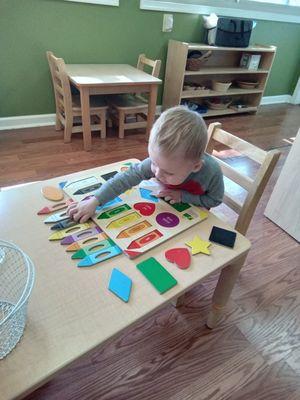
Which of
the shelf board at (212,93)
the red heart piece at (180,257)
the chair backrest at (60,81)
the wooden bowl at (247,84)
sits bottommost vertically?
the shelf board at (212,93)

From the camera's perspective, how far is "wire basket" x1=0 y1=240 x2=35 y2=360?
44cm

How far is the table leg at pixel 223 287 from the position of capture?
79 cm

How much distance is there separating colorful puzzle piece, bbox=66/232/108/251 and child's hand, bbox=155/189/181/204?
0.73ft

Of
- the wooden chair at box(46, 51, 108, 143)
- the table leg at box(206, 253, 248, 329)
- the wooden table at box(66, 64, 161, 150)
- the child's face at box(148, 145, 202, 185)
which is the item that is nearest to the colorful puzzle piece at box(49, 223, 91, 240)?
the child's face at box(148, 145, 202, 185)

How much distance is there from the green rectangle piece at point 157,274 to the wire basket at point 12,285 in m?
0.22

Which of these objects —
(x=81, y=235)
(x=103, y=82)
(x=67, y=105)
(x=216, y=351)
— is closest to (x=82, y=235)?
(x=81, y=235)

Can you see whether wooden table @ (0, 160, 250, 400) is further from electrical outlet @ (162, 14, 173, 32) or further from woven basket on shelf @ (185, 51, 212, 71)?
electrical outlet @ (162, 14, 173, 32)

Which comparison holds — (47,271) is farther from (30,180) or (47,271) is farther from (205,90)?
(205,90)

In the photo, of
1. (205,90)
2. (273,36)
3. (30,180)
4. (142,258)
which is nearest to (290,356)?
(142,258)

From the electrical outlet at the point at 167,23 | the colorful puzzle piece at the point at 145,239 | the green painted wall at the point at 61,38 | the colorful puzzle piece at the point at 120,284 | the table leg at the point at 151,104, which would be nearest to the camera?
the colorful puzzle piece at the point at 120,284

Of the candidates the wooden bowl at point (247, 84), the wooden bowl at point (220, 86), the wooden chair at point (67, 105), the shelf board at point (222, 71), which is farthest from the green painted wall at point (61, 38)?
the wooden bowl at point (247, 84)

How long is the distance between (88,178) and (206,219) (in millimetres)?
383

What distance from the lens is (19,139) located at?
7.75ft

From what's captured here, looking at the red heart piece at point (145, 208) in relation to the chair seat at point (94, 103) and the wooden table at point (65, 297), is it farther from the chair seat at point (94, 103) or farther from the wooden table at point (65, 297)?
the chair seat at point (94, 103)
